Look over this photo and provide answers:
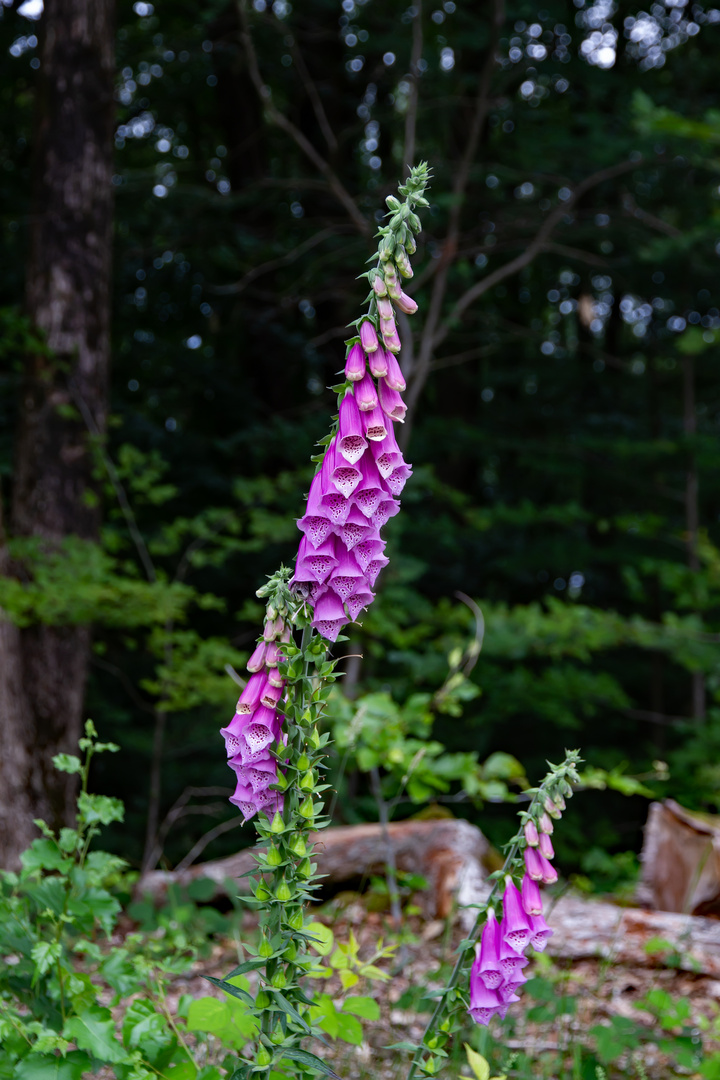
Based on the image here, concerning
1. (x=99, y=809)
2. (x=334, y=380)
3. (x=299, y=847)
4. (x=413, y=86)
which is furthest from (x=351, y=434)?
(x=334, y=380)

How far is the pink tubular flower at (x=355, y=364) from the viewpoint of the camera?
1.31 meters

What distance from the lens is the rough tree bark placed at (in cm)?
492

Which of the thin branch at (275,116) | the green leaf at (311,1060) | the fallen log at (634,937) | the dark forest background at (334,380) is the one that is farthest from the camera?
the thin branch at (275,116)

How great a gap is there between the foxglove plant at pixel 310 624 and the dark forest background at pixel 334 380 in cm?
182

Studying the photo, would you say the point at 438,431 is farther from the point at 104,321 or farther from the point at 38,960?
the point at 38,960

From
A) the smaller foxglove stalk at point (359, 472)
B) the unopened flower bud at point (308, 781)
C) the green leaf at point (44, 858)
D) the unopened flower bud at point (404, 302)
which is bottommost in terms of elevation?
the green leaf at point (44, 858)

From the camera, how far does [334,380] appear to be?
943 centimetres

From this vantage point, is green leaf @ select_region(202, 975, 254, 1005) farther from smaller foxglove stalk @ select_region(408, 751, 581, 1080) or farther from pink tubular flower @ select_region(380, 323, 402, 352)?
pink tubular flower @ select_region(380, 323, 402, 352)

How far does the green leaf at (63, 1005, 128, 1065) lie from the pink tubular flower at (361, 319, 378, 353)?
1278mm

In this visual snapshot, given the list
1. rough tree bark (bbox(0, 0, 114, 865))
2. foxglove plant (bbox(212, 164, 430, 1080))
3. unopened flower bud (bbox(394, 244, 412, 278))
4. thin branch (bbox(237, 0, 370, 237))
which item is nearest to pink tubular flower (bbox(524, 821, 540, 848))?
foxglove plant (bbox(212, 164, 430, 1080))

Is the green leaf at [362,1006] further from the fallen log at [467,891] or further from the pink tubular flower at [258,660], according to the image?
the fallen log at [467,891]

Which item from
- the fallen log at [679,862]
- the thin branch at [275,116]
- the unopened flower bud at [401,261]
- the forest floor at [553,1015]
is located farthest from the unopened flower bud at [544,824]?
the thin branch at [275,116]

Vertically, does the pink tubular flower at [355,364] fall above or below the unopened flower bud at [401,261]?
below

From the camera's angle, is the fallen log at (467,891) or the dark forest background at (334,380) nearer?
the fallen log at (467,891)
